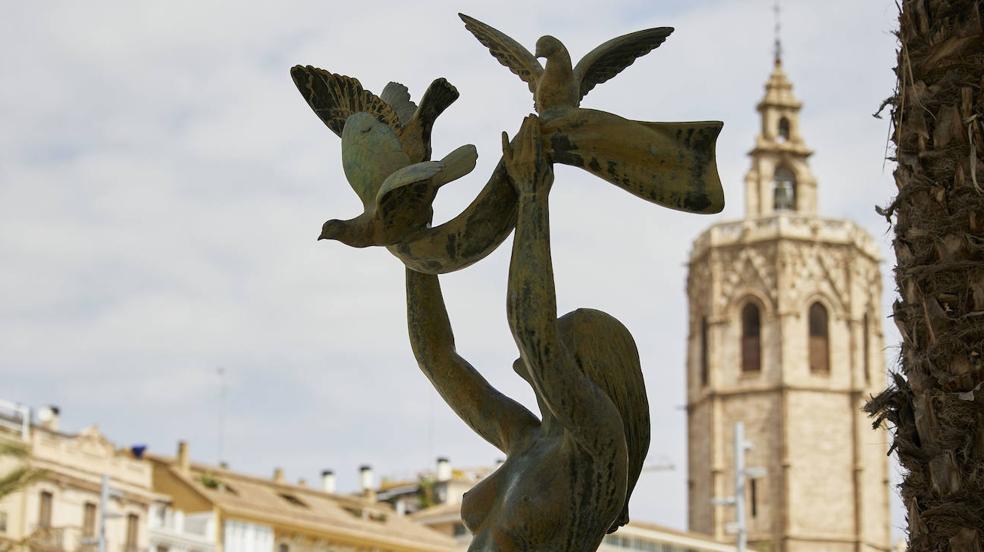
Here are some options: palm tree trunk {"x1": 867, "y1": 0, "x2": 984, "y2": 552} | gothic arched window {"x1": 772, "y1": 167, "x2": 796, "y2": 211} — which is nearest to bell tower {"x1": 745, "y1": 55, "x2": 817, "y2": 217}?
gothic arched window {"x1": 772, "y1": 167, "x2": 796, "y2": 211}

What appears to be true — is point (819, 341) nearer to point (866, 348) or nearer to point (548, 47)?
point (866, 348)

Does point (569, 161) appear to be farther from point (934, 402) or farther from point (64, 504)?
point (64, 504)

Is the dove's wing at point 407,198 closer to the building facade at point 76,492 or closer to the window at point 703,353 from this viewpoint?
the building facade at point 76,492

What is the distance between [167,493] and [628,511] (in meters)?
42.9

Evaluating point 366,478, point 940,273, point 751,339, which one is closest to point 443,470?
point 366,478

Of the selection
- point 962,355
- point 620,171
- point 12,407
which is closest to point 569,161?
point 620,171

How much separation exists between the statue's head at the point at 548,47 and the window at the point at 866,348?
250ft

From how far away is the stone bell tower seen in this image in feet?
254

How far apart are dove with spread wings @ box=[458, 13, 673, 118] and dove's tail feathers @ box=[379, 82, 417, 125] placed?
25 cm

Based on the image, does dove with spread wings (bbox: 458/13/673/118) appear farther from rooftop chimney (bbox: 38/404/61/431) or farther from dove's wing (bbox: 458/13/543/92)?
rooftop chimney (bbox: 38/404/61/431)

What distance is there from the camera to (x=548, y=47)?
4379mm

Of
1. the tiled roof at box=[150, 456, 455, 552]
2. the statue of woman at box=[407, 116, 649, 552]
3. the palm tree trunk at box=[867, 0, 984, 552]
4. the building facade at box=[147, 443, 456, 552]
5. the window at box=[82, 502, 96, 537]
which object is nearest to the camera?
the statue of woman at box=[407, 116, 649, 552]

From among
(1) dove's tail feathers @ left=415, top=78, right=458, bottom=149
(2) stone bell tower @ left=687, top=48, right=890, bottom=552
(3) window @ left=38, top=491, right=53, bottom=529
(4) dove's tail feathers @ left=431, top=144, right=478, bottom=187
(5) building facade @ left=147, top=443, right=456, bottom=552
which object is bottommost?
(4) dove's tail feathers @ left=431, top=144, right=478, bottom=187

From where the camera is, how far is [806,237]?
78.8 m
